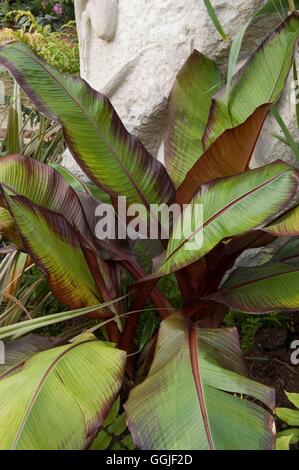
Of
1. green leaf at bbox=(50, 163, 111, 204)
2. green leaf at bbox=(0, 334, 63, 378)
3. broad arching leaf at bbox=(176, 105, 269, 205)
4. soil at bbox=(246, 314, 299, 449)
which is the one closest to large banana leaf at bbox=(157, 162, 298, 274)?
Result: broad arching leaf at bbox=(176, 105, 269, 205)

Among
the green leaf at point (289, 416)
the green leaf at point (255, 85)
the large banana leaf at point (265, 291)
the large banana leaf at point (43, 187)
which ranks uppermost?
the green leaf at point (255, 85)

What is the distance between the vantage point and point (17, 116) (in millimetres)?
2365

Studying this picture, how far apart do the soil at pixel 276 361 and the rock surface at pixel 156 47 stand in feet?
Answer: 1.76

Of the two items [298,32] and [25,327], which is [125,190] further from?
[298,32]

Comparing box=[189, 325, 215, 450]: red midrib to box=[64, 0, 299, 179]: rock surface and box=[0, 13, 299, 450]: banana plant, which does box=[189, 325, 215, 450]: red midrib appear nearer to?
box=[0, 13, 299, 450]: banana plant

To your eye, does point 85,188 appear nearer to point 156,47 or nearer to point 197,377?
point 156,47

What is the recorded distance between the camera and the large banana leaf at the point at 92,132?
1526mm

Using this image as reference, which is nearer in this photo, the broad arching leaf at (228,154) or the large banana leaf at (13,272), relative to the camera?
the broad arching leaf at (228,154)

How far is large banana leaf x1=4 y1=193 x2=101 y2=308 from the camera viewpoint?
1.30m

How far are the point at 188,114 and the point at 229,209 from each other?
545mm

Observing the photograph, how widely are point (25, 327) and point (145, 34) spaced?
3.40 ft

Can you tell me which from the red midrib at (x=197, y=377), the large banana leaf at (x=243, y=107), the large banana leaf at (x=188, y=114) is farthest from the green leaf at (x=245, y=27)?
the red midrib at (x=197, y=377)

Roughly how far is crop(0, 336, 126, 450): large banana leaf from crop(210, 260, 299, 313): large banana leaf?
1.12 feet

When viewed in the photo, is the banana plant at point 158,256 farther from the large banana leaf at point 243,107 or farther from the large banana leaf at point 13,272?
the large banana leaf at point 13,272
